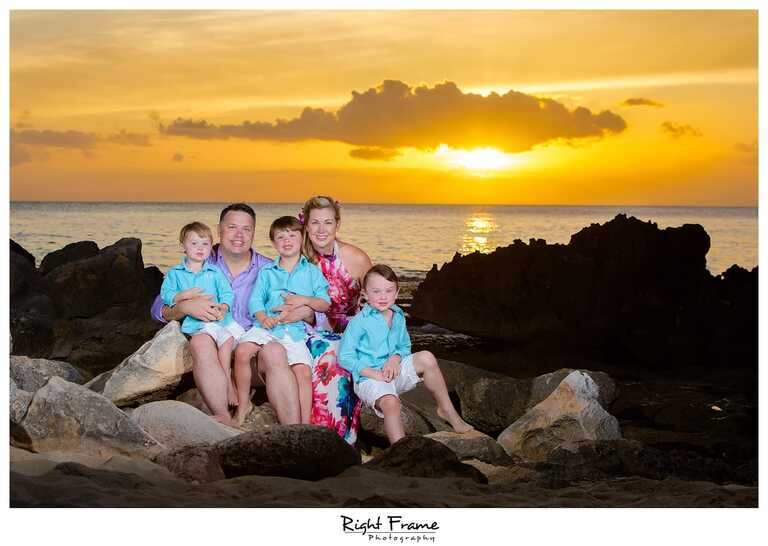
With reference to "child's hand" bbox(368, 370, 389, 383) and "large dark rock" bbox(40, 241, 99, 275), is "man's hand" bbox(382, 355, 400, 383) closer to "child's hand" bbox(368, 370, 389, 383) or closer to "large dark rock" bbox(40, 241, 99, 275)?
"child's hand" bbox(368, 370, 389, 383)

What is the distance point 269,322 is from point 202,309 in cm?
39

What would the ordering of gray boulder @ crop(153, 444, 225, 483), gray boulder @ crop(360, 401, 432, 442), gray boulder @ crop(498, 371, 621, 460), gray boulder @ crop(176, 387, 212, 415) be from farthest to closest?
gray boulder @ crop(360, 401, 432, 442)
gray boulder @ crop(498, 371, 621, 460)
gray boulder @ crop(176, 387, 212, 415)
gray boulder @ crop(153, 444, 225, 483)

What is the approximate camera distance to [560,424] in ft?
23.4

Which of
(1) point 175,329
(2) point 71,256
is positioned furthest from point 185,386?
(2) point 71,256

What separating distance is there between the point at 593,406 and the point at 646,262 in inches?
146

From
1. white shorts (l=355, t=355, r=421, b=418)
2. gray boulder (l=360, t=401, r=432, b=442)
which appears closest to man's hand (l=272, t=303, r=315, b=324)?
white shorts (l=355, t=355, r=421, b=418)

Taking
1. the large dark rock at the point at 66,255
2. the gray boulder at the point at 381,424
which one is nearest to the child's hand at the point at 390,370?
the gray boulder at the point at 381,424

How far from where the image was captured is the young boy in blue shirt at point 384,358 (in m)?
6.23

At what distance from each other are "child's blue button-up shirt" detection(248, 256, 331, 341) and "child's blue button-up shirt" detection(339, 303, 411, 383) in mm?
307

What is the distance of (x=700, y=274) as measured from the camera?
34.6 ft

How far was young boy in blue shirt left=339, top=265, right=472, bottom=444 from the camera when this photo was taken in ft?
20.5
